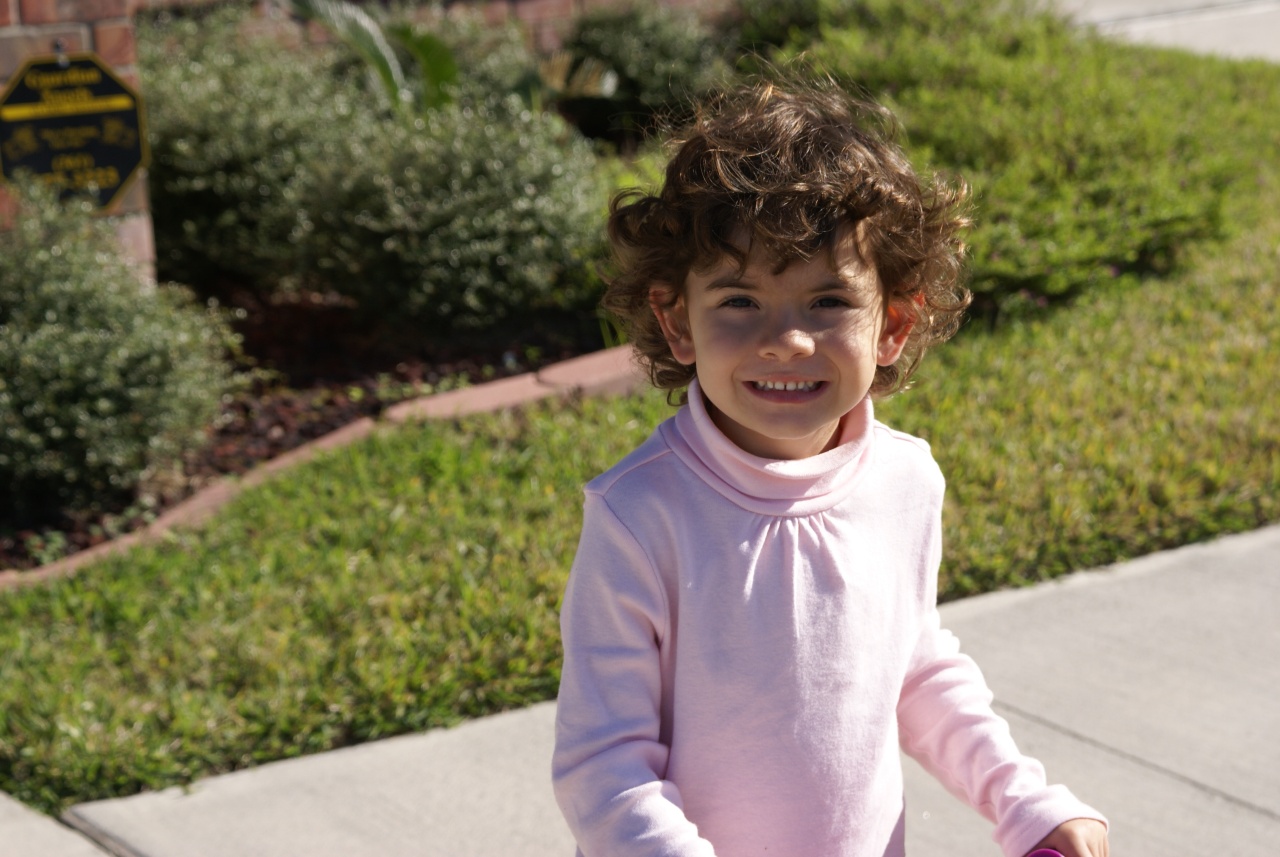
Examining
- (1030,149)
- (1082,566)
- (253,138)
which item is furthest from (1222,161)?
(253,138)

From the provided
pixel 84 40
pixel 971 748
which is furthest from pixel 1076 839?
pixel 84 40

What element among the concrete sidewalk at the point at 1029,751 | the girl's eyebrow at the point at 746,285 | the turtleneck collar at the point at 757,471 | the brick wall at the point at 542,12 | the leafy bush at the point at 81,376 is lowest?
the concrete sidewalk at the point at 1029,751

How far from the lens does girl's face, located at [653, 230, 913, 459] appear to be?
5.62 feet

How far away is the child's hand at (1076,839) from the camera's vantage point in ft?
5.63

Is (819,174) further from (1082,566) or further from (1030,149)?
(1030,149)

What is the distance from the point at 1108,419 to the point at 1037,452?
1.39 feet

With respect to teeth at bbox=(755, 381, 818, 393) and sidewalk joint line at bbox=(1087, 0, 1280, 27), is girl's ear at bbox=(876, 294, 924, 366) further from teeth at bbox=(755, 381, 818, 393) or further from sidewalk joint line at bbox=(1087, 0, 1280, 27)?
sidewalk joint line at bbox=(1087, 0, 1280, 27)

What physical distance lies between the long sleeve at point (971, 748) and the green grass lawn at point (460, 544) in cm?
169

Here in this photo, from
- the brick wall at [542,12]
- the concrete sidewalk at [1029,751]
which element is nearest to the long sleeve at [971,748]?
the concrete sidewalk at [1029,751]

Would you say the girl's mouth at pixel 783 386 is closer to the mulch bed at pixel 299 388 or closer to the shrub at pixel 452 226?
the mulch bed at pixel 299 388

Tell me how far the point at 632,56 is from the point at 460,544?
16.5ft

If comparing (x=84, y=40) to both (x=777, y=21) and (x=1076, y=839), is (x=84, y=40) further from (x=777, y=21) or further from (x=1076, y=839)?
(x=777, y=21)

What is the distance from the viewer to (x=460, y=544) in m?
3.99

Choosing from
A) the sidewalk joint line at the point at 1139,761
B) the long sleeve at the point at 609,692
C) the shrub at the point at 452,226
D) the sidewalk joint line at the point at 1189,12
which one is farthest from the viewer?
the sidewalk joint line at the point at 1189,12
